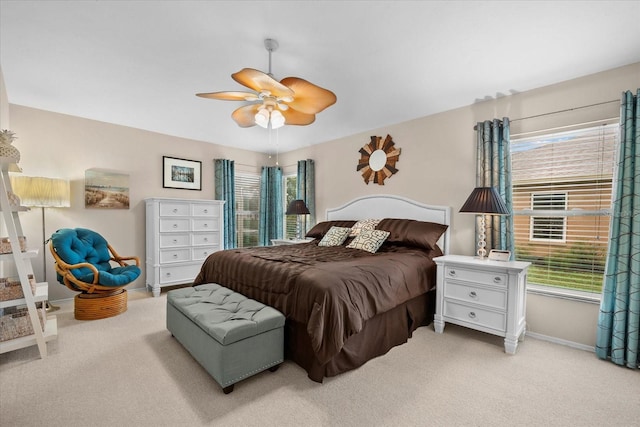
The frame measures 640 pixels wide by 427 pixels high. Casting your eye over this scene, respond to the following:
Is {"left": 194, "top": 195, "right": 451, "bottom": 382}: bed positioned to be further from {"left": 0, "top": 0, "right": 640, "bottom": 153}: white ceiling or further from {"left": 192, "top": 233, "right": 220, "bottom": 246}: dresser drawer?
{"left": 0, "top": 0, "right": 640, "bottom": 153}: white ceiling

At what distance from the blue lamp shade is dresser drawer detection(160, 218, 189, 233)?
379cm

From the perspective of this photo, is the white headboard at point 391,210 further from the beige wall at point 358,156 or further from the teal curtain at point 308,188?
the teal curtain at point 308,188

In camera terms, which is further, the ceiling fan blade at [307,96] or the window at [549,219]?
the window at [549,219]

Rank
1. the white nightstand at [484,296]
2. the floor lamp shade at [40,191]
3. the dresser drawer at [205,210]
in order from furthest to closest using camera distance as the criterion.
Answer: the dresser drawer at [205,210], the floor lamp shade at [40,191], the white nightstand at [484,296]

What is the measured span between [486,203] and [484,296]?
2.84 ft

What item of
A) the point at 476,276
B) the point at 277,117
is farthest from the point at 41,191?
the point at 476,276

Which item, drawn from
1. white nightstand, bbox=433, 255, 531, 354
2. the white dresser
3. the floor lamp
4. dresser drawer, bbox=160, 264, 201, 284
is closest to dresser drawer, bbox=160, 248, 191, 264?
the white dresser

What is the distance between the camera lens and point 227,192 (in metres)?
5.16

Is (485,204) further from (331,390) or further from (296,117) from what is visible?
(331,390)

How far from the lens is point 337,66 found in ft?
8.21

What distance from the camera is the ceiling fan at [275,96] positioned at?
1.95 meters

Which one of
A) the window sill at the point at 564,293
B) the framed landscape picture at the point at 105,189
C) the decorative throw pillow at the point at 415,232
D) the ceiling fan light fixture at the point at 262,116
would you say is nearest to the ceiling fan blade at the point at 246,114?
the ceiling fan light fixture at the point at 262,116

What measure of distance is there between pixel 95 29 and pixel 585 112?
4.14 m

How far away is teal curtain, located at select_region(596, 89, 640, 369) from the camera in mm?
2234
